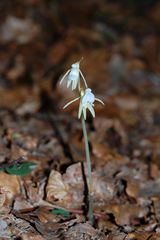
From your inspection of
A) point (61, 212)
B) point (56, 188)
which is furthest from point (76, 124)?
point (61, 212)

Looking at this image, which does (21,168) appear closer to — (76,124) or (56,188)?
(56,188)

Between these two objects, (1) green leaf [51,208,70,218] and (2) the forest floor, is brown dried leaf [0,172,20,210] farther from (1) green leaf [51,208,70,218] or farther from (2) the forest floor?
(1) green leaf [51,208,70,218]

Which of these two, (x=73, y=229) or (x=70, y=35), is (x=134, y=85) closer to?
(x=70, y=35)

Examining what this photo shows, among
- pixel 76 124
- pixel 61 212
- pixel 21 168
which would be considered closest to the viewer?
pixel 61 212

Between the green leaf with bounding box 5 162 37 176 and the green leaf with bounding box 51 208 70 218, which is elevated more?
the green leaf with bounding box 5 162 37 176

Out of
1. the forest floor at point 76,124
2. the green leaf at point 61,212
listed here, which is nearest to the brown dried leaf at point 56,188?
the forest floor at point 76,124

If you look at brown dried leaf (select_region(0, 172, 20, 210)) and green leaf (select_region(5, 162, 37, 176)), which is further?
green leaf (select_region(5, 162, 37, 176))

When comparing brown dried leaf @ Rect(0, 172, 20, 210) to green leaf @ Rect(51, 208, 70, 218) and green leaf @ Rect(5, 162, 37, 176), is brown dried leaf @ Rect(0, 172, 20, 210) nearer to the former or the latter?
green leaf @ Rect(5, 162, 37, 176)

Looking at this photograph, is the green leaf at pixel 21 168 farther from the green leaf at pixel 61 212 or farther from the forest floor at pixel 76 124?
the green leaf at pixel 61 212

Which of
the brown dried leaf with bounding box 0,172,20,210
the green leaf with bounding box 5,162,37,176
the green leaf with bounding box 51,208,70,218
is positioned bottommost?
the green leaf with bounding box 51,208,70,218

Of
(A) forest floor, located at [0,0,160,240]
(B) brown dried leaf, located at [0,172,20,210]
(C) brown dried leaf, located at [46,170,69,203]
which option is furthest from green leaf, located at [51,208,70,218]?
(B) brown dried leaf, located at [0,172,20,210]
